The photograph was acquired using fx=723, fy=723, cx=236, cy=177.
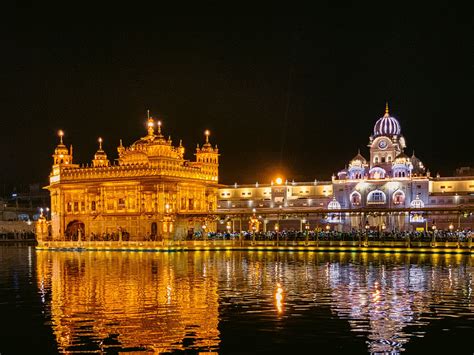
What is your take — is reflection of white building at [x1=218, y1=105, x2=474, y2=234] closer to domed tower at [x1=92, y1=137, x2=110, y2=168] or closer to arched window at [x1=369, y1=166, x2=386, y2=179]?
arched window at [x1=369, y1=166, x2=386, y2=179]

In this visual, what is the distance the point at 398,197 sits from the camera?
334 ft

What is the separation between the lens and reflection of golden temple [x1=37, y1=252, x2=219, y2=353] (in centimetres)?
2098

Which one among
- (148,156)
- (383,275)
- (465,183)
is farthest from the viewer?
(465,183)

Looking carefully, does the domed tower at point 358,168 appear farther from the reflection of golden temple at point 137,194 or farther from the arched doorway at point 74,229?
the arched doorway at point 74,229

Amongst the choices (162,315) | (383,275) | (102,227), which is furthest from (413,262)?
(102,227)

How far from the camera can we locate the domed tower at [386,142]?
4208 inches

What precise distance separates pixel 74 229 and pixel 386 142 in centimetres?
4982

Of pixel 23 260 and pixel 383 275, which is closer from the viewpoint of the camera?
pixel 383 275

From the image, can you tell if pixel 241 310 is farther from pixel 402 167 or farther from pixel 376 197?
pixel 376 197

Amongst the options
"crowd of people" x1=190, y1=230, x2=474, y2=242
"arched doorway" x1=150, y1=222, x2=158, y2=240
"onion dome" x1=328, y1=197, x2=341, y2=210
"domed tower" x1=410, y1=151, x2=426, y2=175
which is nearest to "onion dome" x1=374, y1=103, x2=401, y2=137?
"domed tower" x1=410, y1=151, x2=426, y2=175

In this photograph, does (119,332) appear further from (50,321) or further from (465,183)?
(465,183)

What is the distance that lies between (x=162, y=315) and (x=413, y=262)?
28353 millimetres

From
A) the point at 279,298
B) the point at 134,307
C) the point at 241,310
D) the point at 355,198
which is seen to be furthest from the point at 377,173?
the point at 134,307

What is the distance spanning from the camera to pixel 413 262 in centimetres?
4925
